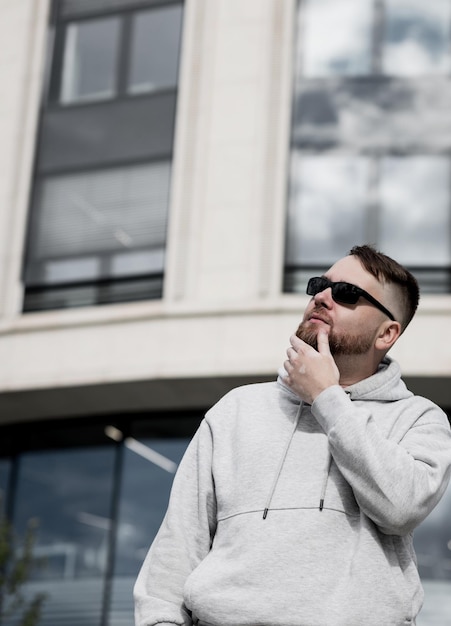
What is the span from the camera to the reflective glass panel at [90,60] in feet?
45.6

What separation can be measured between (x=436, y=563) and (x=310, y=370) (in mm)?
9813

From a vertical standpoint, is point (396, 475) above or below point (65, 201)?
below

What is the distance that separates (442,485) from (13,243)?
10982 millimetres

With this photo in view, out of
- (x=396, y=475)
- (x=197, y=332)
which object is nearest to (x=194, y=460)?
(x=396, y=475)

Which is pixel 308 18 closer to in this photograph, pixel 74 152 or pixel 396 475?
pixel 74 152

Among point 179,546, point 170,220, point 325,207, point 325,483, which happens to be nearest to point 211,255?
point 170,220

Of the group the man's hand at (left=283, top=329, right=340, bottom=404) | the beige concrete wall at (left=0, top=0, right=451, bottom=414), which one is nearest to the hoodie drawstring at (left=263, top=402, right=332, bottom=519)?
the man's hand at (left=283, top=329, right=340, bottom=404)

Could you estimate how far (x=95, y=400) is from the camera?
43.1 feet

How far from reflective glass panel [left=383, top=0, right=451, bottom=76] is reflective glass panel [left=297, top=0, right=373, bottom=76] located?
0.77 ft

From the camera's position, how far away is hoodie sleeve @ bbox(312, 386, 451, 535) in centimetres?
281

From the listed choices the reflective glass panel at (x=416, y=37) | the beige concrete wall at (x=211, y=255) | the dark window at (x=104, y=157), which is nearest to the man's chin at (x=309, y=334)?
the beige concrete wall at (x=211, y=255)

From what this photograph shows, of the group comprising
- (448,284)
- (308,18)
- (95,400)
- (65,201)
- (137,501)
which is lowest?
(137,501)

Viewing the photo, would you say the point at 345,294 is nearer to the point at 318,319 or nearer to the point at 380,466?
the point at 318,319

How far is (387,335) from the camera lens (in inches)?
127
